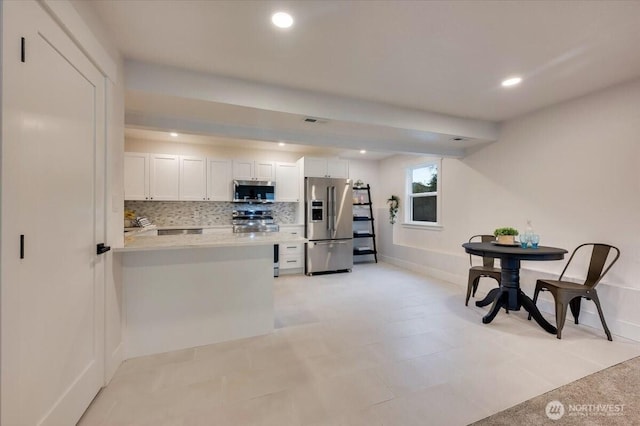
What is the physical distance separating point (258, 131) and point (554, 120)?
3.65 meters

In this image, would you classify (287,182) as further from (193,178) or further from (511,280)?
(511,280)

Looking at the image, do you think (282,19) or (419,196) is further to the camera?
(419,196)

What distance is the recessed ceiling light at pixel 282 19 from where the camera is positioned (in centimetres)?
182

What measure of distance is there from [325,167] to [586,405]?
14.8 ft

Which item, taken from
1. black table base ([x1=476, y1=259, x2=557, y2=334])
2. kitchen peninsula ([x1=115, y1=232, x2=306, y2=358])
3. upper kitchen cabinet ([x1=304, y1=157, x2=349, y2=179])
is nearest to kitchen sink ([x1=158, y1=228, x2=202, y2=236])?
upper kitchen cabinet ([x1=304, y1=157, x2=349, y2=179])

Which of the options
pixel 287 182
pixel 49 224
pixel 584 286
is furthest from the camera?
pixel 287 182

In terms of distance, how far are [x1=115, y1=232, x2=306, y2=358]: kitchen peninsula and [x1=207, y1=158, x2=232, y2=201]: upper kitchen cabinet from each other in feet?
8.02

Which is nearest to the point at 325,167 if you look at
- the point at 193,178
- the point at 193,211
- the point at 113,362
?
the point at 193,178

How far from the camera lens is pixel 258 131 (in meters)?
3.47

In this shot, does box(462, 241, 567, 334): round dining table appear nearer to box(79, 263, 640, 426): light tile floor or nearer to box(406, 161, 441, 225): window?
box(79, 263, 640, 426): light tile floor

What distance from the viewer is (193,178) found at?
4.88 m

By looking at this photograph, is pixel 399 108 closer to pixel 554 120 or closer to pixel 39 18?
pixel 554 120

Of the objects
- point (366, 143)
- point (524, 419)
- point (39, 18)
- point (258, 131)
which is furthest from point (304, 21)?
point (524, 419)

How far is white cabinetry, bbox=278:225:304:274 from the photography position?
5145 mm
